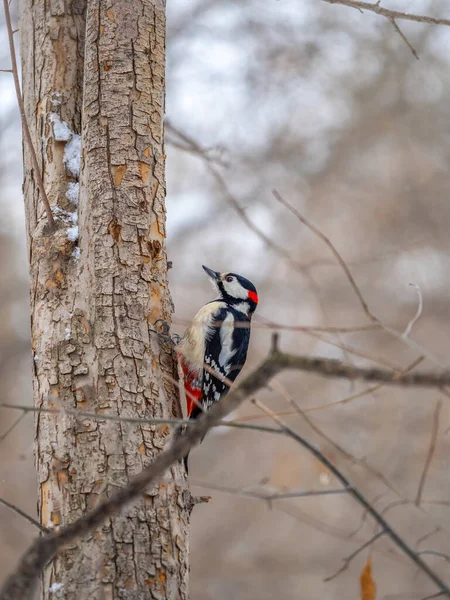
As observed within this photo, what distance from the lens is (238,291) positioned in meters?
4.25

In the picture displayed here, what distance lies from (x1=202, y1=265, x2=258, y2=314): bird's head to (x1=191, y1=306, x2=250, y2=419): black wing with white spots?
209 mm

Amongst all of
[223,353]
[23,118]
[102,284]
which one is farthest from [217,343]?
[23,118]

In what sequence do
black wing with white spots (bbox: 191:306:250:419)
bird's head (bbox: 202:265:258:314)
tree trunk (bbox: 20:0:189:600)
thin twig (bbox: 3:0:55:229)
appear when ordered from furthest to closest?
bird's head (bbox: 202:265:258:314)
black wing with white spots (bbox: 191:306:250:419)
thin twig (bbox: 3:0:55:229)
tree trunk (bbox: 20:0:189:600)

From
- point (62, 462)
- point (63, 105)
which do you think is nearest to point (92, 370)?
point (62, 462)

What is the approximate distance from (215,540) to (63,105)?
668 centimetres

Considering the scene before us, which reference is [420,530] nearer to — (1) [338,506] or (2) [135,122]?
(1) [338,506]

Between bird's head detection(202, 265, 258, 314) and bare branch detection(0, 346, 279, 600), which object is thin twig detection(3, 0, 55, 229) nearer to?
bare branch detection(0, 346, 279, 600)

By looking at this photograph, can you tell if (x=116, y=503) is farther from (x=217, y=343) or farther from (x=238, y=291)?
(x=238, y=291)

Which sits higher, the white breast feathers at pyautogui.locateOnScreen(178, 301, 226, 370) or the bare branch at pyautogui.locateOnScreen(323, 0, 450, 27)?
the bare branch at pyautogui.locateOnScreen(323, 0, 450, 27)

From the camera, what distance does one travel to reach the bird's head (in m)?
4.22

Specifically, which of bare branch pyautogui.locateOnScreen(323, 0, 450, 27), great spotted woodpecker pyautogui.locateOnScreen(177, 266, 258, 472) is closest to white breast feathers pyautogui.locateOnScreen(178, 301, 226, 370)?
great spotted woodpecker pyautogui.locateOnScreen(177, 266, 258, 472)

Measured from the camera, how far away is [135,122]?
9.37 ft

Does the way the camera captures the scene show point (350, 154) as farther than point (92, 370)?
Yes

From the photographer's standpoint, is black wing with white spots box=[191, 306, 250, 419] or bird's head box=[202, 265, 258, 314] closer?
black wing with white spots box=[191, 306, 250, 419]
